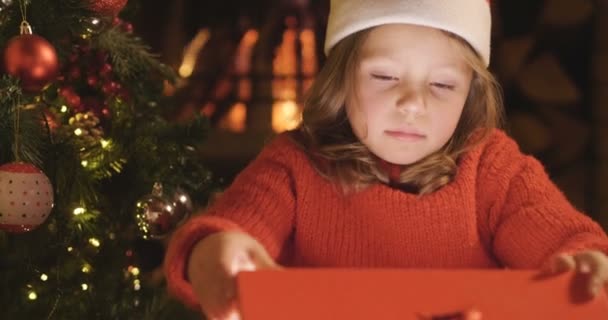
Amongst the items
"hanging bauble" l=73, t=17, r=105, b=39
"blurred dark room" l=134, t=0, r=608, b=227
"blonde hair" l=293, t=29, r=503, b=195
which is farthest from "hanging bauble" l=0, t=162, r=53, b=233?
"blurred dark room" l=134, t=0, r=608, b=227

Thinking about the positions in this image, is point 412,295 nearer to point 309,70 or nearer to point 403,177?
point 403,177

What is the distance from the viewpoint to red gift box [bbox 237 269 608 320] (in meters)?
0.61

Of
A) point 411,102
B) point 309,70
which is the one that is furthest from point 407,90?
point 309,70

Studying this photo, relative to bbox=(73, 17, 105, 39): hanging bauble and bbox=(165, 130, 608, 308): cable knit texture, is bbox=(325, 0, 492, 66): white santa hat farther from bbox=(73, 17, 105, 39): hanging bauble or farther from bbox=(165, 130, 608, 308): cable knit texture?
bbox=(73, 17, 105, 39): hanging bauble

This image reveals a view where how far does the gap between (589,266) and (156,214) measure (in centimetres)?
57

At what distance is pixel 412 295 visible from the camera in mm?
Result: 623

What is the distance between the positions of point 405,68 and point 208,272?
0.93ft

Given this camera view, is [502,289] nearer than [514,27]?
Yes

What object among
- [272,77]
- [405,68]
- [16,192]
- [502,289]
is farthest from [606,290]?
[272,77]

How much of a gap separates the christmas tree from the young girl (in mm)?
245

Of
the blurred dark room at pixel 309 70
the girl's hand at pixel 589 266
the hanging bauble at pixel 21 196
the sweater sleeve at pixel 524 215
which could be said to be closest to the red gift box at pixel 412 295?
the girl's hand at pixel 589 266

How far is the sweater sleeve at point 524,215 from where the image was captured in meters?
0.81

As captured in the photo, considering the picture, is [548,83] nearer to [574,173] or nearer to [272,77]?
[574,173]

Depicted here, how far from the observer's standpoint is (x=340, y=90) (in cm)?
93
